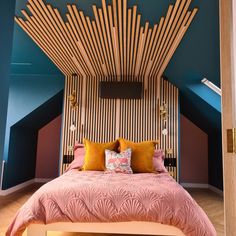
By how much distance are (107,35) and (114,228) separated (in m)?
2.18

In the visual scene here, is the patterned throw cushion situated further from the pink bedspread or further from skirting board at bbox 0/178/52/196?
skirting board at bbox 0/178/52/196

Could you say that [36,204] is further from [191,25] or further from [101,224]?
[191,25]

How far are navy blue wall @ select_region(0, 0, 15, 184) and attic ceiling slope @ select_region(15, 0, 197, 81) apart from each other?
1.24m

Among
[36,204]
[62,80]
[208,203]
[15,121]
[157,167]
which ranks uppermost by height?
[62,80]

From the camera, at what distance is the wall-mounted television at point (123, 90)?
4414 mm

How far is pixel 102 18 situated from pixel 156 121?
7.80ft

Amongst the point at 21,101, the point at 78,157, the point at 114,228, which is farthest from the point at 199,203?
the point at 21,101

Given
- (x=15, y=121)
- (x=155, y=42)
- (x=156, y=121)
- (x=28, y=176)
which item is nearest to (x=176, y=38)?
(x=155, y=42)

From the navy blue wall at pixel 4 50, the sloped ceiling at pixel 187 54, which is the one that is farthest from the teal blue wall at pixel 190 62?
the navy blue wall at pixel 4 50

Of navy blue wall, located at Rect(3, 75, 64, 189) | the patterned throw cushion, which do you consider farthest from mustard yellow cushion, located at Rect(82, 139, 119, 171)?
navy blue wall, located at Rect(3, 75, 64, 189)

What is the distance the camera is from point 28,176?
5.60 metres

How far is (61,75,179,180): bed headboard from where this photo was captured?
4395mm

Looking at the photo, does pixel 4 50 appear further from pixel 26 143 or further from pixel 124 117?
pixel 26 143

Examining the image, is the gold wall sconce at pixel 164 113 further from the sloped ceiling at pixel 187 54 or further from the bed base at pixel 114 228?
the bed base at pixel 114 228
